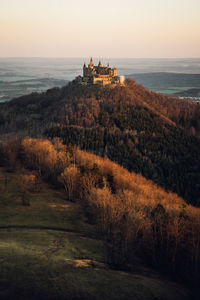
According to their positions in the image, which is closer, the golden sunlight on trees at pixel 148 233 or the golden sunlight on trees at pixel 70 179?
the golden sunlight on trees at pixel 148 233

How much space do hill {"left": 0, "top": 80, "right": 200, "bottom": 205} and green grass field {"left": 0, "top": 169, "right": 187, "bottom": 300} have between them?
2388 inches

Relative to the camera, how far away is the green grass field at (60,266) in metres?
25.4

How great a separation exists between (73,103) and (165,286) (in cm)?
14661

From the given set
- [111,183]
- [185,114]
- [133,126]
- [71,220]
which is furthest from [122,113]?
[71,220]

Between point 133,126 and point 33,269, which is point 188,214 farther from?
point 133,126

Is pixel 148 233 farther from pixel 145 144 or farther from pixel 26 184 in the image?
pixel 145 144

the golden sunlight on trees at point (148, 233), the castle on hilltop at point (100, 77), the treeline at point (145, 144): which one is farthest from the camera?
the castle on hilltop at point (100, 77)

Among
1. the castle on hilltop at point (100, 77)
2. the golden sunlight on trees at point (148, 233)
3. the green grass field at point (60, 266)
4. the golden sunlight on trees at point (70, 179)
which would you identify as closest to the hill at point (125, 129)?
the castle on hilltop at point (100, 77)

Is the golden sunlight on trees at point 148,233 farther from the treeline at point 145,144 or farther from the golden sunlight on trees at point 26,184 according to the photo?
the treeline at point 145,144

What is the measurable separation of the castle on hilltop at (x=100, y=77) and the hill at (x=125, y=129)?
9.05 meters

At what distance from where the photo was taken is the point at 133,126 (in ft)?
478

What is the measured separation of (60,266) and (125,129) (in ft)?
379

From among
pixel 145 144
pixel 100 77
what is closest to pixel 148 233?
pixel 145 144

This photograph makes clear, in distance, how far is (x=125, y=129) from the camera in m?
141
